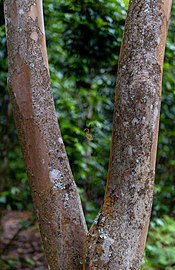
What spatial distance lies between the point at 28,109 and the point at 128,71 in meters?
0.37

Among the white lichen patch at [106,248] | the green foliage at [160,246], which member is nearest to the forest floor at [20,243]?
the green foliage at [160,246]

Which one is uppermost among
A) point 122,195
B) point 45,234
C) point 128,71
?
point 128,71

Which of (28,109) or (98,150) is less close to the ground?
(28,109)

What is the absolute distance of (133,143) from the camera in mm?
1479

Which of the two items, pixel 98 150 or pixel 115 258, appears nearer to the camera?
pixel 115 258

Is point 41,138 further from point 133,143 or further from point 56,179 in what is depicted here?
point 133,143

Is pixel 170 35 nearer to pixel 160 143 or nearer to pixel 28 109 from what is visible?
pixel 160 143

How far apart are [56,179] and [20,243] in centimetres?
251

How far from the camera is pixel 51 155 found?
5.17 feet

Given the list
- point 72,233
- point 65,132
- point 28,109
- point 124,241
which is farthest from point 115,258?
point 65,132

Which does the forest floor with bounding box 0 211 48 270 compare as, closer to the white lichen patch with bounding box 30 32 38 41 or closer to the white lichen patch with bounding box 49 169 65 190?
the white lichen patch with bounding box 49 169 65 190

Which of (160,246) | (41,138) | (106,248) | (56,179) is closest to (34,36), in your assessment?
(41,138)

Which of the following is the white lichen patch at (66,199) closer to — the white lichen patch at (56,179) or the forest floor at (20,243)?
the white lichen patch at (56,179)

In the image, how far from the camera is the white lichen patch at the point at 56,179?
1569 mm
